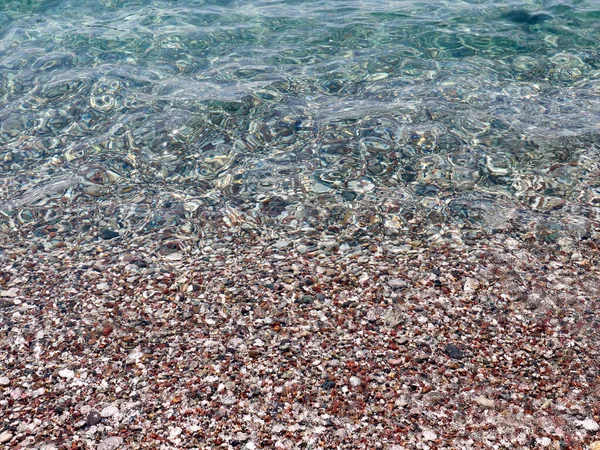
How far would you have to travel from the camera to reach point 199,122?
7.93 metres

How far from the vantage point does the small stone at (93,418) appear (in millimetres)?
3811

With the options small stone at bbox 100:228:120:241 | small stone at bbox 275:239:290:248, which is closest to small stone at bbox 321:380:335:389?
small stone at bbox 275:239:290:248

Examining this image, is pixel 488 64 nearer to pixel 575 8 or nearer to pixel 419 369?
pixel 575 8

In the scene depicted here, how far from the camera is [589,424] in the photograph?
3656 mm

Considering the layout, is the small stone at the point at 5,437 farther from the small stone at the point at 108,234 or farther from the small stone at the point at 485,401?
the small stone at the point at 485,401

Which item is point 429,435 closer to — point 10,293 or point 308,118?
point 10,293

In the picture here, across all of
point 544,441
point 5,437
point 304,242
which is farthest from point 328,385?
point 5,437

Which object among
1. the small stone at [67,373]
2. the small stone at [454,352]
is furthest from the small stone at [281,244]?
the small stone at [67,373]

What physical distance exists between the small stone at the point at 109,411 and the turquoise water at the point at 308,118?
2.47 metres

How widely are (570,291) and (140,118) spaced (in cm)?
631

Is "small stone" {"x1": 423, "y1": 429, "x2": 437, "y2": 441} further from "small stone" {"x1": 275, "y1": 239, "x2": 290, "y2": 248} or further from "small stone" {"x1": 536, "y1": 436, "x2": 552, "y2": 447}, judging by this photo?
"small stone" {"x1": 275, "y1": 239, "x2": 290, "y2": 248}

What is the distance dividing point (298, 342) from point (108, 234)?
276 centimetres

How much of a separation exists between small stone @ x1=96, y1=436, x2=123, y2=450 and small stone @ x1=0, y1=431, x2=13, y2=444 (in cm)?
64

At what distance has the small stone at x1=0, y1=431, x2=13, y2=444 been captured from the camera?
3658 mm
